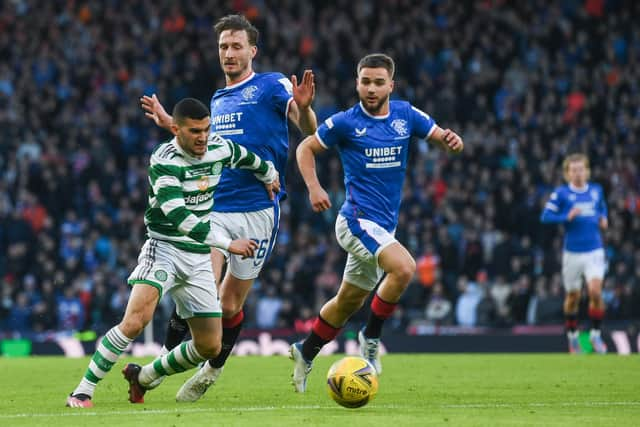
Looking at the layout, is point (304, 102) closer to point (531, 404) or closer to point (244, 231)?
point (244, 231)

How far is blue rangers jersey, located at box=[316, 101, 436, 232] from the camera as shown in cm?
1008

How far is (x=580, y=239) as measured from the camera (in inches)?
659

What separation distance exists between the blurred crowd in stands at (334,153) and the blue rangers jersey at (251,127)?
1085 centimetres

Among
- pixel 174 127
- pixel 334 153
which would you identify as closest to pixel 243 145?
pixel 174 127

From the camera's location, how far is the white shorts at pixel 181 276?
334 inches

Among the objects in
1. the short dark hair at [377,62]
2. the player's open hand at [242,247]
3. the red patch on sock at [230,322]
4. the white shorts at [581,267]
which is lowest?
the white shorts at [581,267]

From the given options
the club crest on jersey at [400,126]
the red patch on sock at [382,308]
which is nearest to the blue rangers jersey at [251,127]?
the club crest on jersey at [400,126]

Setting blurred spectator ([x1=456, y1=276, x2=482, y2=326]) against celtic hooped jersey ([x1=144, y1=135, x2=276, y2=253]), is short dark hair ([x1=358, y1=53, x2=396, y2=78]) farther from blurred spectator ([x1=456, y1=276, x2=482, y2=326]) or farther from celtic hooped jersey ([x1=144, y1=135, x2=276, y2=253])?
blurred spectator ([x1=456, y1=276, x2=482, y2=326])

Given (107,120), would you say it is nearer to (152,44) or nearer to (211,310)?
(152,44)

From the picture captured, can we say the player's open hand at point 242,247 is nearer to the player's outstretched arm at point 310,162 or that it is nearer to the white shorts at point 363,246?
the player's outstretched arm at point 310,162

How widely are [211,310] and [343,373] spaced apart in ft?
3.56

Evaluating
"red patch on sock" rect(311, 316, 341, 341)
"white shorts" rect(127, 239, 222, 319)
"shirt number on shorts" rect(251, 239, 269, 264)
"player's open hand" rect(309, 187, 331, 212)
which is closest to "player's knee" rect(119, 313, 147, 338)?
"white shorts" rect(127, 239, 222, 319)

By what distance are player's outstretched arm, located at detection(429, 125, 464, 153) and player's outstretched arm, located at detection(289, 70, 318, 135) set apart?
109 centimetres

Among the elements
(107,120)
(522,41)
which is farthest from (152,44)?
(522,41)
